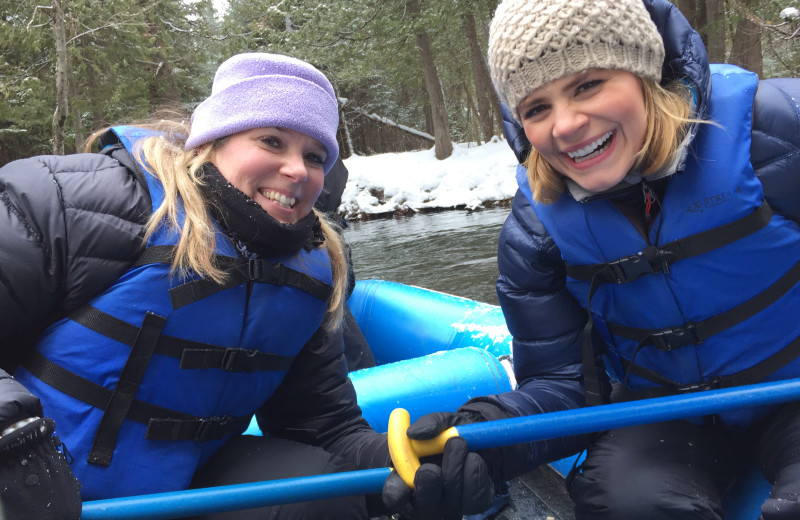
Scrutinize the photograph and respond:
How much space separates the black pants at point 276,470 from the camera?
1.45 meters

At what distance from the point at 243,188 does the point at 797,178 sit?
1.28m

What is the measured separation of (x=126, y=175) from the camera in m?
1.50

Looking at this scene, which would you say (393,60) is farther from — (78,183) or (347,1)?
(78,183)

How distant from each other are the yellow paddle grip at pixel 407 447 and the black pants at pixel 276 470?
1.20 ft

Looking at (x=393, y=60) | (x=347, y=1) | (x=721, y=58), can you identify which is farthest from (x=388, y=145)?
(x=721, y=58)

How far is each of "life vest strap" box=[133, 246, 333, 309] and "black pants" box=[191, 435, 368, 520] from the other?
1.38ft

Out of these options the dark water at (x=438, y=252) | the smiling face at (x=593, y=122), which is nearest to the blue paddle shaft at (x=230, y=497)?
the smiling face at (x=593, y=122)

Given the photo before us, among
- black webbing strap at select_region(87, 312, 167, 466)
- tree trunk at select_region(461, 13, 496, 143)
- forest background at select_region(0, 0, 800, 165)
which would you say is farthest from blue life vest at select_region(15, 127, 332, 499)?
tree trunk at select_region(461, 13, 496, 143)

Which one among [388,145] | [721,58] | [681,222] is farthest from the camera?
[388,145]

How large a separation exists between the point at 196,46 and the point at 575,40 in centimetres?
1531

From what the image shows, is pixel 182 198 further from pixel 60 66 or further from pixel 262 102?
pixel 60 66

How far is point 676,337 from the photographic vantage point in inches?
54.9

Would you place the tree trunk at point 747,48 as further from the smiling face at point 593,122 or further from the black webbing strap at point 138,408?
the black webbing strap at point 138,408

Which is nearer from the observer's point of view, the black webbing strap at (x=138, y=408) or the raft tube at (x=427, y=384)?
the black webbing strap at (x=138, y=408)
